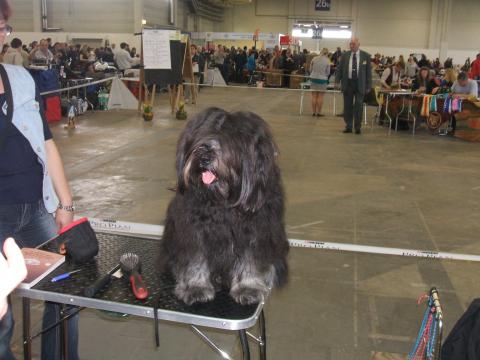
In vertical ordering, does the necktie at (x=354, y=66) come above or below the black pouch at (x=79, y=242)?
above

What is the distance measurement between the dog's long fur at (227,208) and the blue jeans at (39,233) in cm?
64

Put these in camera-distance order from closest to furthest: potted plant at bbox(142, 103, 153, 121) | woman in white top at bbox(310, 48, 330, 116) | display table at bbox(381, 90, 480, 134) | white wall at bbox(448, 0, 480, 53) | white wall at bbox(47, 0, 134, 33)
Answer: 1. display table at bbox(381, 90, 480, 134)
2. potted plant at bbox(142, 103, 153, 121)
3. woman in white top at bbox(310, 48, 330, 116)
4. white wall at bbox(47, 0, 134, 33)
5. white wall at bbox(448, 0, 480, 53)

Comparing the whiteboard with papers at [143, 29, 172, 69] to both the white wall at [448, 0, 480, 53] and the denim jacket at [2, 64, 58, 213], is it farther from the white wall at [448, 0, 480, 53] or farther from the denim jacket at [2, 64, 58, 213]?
the white wall at [448, 0, 480, 53]

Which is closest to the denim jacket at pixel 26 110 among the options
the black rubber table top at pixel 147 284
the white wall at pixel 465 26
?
the black rubber table top at pixel 147 284

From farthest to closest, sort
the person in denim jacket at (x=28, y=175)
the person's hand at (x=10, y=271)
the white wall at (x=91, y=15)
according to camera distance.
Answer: the white wall at (x=91, y=15) → the person in denim jacket at (x=28, y=175) → the person's hand at (x=10, y=271)

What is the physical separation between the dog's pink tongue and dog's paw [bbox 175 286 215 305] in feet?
1.14

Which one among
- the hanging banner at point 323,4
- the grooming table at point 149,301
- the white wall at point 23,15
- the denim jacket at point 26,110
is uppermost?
the hanging banner at point 323,4

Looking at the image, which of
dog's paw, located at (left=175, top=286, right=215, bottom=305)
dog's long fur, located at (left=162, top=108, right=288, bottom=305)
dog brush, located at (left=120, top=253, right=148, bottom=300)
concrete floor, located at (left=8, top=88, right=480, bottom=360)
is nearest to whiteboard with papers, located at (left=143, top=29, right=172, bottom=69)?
concrete floor, located at (left=8, top=88, right=480, bottom=360)

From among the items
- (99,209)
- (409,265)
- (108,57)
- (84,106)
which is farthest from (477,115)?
(108,57)

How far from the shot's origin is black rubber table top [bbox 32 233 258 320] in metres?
1.57

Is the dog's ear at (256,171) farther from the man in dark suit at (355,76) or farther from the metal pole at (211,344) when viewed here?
the man in dark suit at (355,76)

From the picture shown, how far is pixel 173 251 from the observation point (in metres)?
1.73

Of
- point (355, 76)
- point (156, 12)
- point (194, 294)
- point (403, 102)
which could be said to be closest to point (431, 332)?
point (194, 294)

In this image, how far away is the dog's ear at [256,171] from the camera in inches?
61.2
